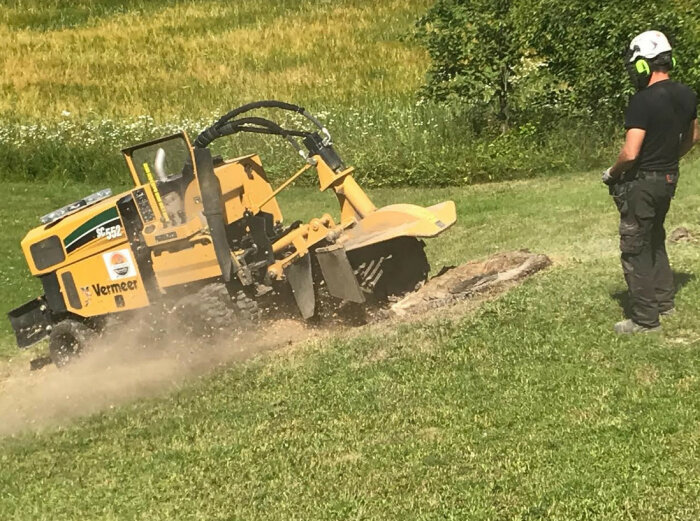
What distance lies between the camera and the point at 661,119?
261 inches

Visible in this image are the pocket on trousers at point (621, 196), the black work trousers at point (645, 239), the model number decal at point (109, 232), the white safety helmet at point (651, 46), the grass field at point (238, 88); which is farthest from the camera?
the grass field at point (238, 88)

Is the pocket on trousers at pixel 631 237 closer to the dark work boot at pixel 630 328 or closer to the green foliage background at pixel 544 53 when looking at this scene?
the dark work boot at pixel 630 328

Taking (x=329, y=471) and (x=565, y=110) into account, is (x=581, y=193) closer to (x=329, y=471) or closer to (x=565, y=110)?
(x=565, y=110)

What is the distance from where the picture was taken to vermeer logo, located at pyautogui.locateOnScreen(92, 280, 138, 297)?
31.4 feet

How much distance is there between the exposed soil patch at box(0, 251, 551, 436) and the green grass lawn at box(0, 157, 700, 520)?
345mm

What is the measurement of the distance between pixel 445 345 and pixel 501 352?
52cm

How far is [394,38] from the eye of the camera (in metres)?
30.3

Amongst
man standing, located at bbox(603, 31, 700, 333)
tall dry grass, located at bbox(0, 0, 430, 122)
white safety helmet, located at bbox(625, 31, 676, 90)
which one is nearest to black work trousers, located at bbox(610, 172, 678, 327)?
man standing, located at bbox(603, 31, 700, 333)

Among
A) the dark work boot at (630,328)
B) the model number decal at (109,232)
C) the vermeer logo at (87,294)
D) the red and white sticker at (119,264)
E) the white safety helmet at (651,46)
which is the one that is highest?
the white safety helmet at (651,46)

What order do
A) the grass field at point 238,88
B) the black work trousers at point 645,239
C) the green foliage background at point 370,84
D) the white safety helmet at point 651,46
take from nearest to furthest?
the white safety helmet at point 651,46
the black work trousers at point 645,239
the green foliage background at point 370,84
the grass field at point 238,88

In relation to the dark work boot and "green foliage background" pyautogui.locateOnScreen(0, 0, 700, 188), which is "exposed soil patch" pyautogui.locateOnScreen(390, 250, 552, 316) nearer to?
the dark work boot

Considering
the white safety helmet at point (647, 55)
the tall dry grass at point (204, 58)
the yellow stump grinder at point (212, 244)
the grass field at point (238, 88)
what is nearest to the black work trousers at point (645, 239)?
the white safety helmet at point (647, 55)

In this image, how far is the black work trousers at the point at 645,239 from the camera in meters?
6.77

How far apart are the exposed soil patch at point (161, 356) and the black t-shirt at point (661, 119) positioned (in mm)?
2234
